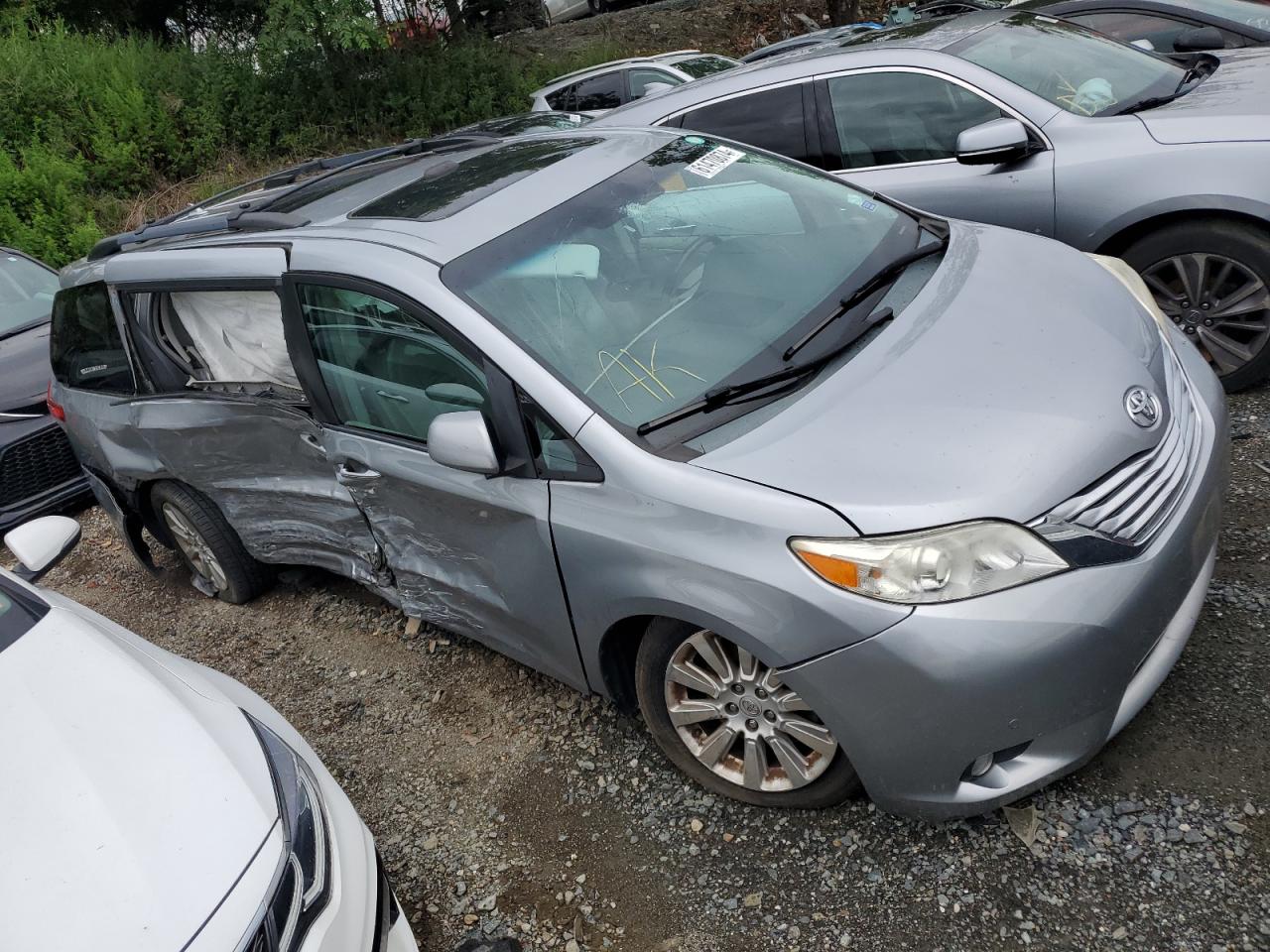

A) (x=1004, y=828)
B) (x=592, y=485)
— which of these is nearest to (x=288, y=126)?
(x=592, y=485)

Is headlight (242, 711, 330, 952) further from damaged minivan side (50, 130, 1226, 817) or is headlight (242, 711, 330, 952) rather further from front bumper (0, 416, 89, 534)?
front bumper (0, 416, 89, 534)

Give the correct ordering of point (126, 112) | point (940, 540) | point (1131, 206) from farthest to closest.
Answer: point (126, 112)
point (1131, 206)
point (940, 540)

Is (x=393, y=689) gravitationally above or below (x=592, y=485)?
below

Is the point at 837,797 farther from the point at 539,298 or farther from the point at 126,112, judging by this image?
the point at 126,112

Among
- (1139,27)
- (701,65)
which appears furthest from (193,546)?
(701,65)

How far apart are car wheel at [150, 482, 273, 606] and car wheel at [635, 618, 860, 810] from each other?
2.32m

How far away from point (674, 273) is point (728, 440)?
2.45 ft

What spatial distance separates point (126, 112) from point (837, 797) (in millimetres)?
11610

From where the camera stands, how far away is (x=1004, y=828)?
2500 millimetres

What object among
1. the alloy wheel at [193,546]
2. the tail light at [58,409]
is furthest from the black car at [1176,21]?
the tail light at [58,409]

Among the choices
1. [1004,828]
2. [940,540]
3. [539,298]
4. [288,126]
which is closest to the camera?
[940,540]

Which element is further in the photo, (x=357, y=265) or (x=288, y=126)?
(x=288, y=126)

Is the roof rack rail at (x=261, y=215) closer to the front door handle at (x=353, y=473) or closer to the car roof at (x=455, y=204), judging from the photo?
the car roof at (x=455, y=204)

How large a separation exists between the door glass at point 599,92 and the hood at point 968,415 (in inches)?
321
